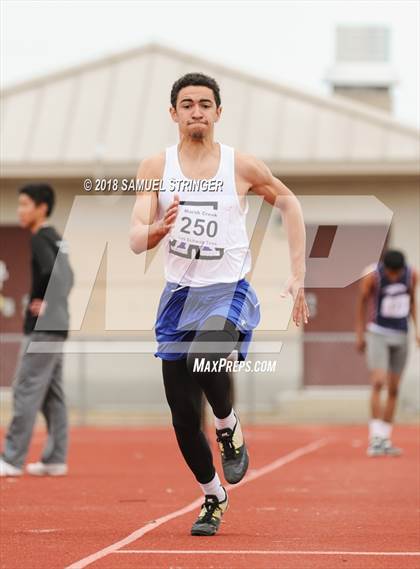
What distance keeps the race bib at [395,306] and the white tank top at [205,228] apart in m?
7.73

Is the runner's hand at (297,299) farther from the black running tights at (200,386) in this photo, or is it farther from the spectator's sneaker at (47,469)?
the spectator's sneaker at (47,469)

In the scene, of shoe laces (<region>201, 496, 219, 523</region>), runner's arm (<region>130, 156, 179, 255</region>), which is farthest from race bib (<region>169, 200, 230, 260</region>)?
shoe laces (<region>201, 496, 219, 523</region>)

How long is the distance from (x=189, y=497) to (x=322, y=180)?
560 inches

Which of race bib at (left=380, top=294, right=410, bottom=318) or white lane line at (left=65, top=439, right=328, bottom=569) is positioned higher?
race bib at (left=380, top=294, right=410, bottom=318)

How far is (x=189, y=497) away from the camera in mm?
10320

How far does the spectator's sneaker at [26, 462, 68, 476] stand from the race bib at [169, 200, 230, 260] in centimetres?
522

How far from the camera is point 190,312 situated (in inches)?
296

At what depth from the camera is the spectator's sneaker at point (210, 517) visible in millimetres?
7684

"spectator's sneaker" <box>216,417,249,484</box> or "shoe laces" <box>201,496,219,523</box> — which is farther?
"shoe laces" <box>201,496,219,523</box>

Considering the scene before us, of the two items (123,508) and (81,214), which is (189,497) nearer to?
(123,508)

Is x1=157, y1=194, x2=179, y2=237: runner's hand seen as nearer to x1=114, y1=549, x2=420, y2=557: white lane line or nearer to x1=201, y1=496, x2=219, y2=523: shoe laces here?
x1=114, y1=549, x2=420, y2=557: white lane line

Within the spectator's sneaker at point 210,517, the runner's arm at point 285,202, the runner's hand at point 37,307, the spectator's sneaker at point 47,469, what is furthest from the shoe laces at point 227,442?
the spectator's sneaker at point 47,469

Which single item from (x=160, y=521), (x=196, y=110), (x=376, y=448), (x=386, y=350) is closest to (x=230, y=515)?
(x=160, y=521)

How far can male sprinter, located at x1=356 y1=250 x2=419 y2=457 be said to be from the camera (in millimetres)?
14938
